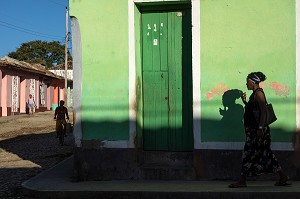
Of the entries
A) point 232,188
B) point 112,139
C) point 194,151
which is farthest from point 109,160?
point 232,188

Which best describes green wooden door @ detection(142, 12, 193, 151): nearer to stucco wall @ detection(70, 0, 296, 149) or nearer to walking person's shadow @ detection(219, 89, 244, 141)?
stucco wall @ detection(70, 0, 296, 149)

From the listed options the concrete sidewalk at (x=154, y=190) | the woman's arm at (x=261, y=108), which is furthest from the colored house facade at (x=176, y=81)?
Result: the woman's arm at (x=261, y=108)

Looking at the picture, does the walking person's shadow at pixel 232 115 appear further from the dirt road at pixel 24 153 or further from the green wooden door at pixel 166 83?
the dirt road at pixel 24 153

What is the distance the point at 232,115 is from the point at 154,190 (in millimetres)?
1669

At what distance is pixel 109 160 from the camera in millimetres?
6449

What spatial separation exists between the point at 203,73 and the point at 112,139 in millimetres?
1743

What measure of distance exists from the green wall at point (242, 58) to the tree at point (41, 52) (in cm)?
5693

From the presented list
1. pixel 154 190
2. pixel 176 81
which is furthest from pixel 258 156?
pixel 176 81

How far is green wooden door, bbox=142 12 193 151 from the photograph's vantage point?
664cm

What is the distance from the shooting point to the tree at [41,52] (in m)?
62.1

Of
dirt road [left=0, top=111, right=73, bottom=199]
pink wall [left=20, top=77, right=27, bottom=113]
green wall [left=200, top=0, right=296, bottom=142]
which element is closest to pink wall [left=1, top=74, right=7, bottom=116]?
pink wall [left=20, top=77, right=27, bottom=113]

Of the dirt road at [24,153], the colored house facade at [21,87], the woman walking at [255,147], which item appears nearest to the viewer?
the woman walking at [255,147]

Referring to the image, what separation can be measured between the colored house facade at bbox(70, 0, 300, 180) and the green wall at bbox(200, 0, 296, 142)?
0.01 metres
